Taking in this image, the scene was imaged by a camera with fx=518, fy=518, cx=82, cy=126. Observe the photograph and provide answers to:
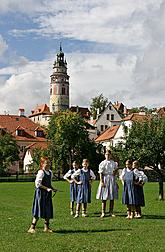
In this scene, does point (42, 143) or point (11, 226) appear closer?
point (11, 226)

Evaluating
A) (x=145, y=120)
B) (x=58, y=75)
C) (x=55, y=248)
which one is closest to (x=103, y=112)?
(x=58, y=75)

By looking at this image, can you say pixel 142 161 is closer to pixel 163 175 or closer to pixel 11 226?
pixel 163 175

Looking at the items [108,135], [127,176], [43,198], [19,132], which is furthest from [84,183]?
[19,132]

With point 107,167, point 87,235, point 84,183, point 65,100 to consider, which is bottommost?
point 87,235

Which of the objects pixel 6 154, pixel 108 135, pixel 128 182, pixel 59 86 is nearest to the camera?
pixel 128 182

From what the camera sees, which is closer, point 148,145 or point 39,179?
point 39,179

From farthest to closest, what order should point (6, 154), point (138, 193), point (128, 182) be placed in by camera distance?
point (6, 154) → point (138, 193) → point (128, 182)

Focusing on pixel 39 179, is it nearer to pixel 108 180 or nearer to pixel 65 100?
pixel 108 180

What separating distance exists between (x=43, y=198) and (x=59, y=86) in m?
141

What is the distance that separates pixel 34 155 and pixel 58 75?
72.9 m

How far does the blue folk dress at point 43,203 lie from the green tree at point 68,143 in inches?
2606

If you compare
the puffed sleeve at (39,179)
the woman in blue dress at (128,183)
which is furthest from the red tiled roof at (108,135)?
the puffed sleeve at (39,179)

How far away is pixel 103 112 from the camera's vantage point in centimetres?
12231

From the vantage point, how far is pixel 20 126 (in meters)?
119
